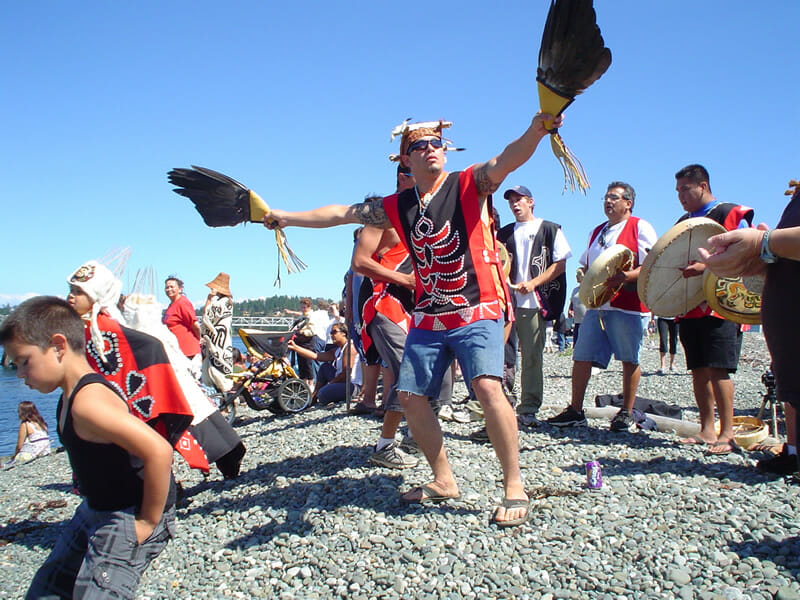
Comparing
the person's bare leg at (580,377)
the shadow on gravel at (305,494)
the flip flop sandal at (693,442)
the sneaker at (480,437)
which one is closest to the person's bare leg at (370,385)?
the shadow on gravel at (305,494)

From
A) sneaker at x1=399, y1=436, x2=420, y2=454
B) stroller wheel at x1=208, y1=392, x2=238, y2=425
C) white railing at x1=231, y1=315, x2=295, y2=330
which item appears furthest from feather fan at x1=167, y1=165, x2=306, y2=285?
white railing at x1=231, y1=315, x2=295, y2=330

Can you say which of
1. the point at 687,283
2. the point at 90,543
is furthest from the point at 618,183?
the point at 90,543

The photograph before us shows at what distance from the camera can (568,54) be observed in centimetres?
273

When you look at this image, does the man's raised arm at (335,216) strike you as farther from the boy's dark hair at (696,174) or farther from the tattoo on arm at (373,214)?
the boy's dark hair at (696,174)

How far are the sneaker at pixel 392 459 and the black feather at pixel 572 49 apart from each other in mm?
2818

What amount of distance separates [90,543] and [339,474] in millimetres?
2422

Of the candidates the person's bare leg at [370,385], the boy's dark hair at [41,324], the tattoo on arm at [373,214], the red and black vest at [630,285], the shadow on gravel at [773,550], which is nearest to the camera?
the boy's dark hair at [41,324]

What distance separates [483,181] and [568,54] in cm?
83

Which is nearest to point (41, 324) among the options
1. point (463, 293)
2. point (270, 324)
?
point (463, 293)

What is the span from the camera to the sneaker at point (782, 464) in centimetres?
379

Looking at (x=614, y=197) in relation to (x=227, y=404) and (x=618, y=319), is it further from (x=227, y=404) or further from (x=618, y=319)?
(x=227, y=404)

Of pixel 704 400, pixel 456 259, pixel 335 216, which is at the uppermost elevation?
pixel 335 216

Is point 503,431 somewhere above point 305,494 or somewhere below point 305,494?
above

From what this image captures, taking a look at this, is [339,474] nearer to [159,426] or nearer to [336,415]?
[159,426]
